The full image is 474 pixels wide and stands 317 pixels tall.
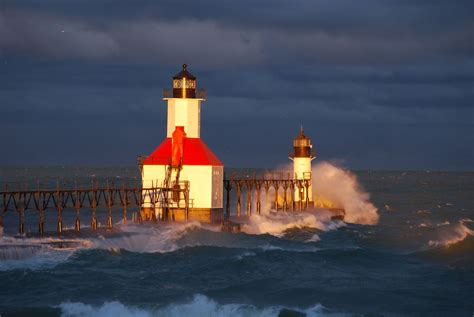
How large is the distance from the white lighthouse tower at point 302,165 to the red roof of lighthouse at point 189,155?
16860 millimetres

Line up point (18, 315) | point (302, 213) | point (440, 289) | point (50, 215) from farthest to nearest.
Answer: point (50, 215) → point (302, 213) → point (440, 289) → point (18, 315)

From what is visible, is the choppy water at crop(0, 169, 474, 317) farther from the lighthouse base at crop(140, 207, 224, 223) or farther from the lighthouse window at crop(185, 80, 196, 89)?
the lighthouse window at crop(185, 80, 196, 89)

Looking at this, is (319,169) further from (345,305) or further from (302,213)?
(345,305)

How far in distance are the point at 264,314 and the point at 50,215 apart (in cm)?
5430

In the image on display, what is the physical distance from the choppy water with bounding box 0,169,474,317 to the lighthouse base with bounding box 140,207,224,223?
1509 mm

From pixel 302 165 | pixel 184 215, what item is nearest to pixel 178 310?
pixel 184 215

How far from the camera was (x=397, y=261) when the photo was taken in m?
47.2

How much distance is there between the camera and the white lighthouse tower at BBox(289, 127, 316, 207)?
71938mm

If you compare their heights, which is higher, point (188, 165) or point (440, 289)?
point (188, 165)

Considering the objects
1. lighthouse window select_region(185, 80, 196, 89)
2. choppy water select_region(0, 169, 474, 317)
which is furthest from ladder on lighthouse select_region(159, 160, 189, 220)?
lighthouse window select_region(185, 80, 196, 89)

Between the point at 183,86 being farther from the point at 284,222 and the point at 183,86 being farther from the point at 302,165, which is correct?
the point at 302,165

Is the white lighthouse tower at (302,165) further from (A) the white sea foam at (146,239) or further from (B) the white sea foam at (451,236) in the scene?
(A) the white sea foam at (146,239)

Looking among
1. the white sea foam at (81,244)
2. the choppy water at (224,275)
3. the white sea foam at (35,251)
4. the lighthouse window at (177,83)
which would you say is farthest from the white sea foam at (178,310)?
the lighthouse window at (177,83)

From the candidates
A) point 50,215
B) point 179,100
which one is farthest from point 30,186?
point 179,100
